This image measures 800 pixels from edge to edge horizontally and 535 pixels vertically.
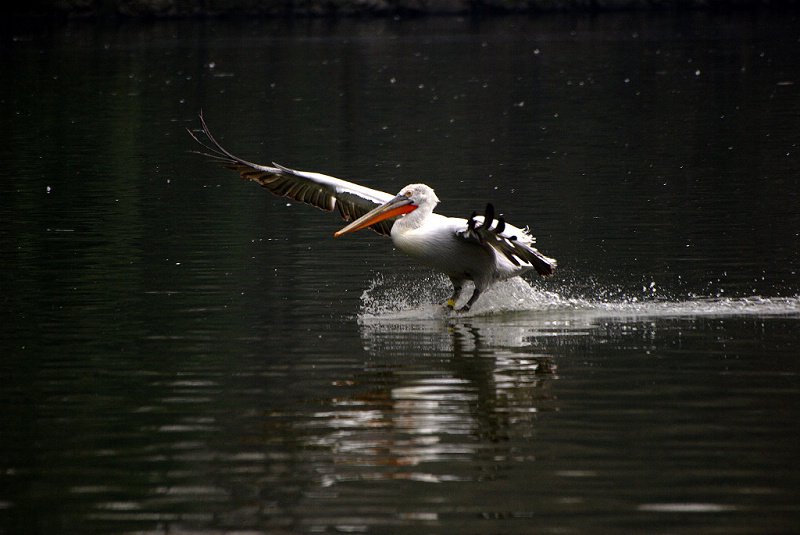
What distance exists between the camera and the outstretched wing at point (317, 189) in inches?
442

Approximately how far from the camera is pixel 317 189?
11.6m

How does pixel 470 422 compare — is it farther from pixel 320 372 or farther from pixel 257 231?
pixel 257 231

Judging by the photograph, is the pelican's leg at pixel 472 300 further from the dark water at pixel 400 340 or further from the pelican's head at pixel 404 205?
the pelican's head at pixel 404 205

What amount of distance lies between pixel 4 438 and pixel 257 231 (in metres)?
7.56

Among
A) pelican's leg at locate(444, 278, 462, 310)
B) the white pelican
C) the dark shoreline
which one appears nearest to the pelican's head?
the white pelican

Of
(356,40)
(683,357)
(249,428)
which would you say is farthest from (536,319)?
(356,40)

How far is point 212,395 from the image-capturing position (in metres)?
7.86

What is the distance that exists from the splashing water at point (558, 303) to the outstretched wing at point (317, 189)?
0.75 metres

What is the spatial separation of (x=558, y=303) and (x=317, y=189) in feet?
8.42

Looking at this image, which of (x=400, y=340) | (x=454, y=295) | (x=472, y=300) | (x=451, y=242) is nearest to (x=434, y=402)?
(x=400, y=340)

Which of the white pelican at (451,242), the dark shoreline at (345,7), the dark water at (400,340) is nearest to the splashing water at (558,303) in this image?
the dark water at (400,340)

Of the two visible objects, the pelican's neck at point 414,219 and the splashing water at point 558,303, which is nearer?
the splashing water at point 558,303

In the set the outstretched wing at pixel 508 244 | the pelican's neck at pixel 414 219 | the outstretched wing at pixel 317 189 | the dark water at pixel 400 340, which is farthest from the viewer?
the outstretched wing at pixel 317 189

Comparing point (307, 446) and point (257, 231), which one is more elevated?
point (257, 231)
